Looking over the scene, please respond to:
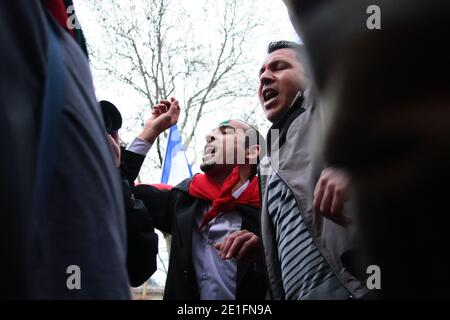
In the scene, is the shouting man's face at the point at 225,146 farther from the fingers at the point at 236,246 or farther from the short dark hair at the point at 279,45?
the fingers at the point at 236,246

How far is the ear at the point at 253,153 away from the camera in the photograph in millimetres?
3248

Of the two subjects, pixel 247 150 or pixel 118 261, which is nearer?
pixel 118 261

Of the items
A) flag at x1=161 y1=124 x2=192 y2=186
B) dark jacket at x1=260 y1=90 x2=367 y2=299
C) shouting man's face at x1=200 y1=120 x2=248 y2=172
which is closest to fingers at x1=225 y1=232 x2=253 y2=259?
dark jacket at x1=260 y1=90 x2=367 y2=299

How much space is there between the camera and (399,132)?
814 mm

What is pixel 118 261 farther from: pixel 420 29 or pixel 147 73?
pixel 147 73

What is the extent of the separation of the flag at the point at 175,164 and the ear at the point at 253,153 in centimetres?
174

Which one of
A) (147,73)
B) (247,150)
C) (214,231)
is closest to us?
(214,231)

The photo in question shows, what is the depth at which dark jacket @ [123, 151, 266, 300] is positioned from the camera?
2465 mm

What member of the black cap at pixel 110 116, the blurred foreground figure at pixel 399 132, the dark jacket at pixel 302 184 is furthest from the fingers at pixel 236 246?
the blurred foreground figure at pixel 399 132

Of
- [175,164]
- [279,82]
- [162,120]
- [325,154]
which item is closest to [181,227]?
[162,120]

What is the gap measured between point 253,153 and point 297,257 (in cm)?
189
